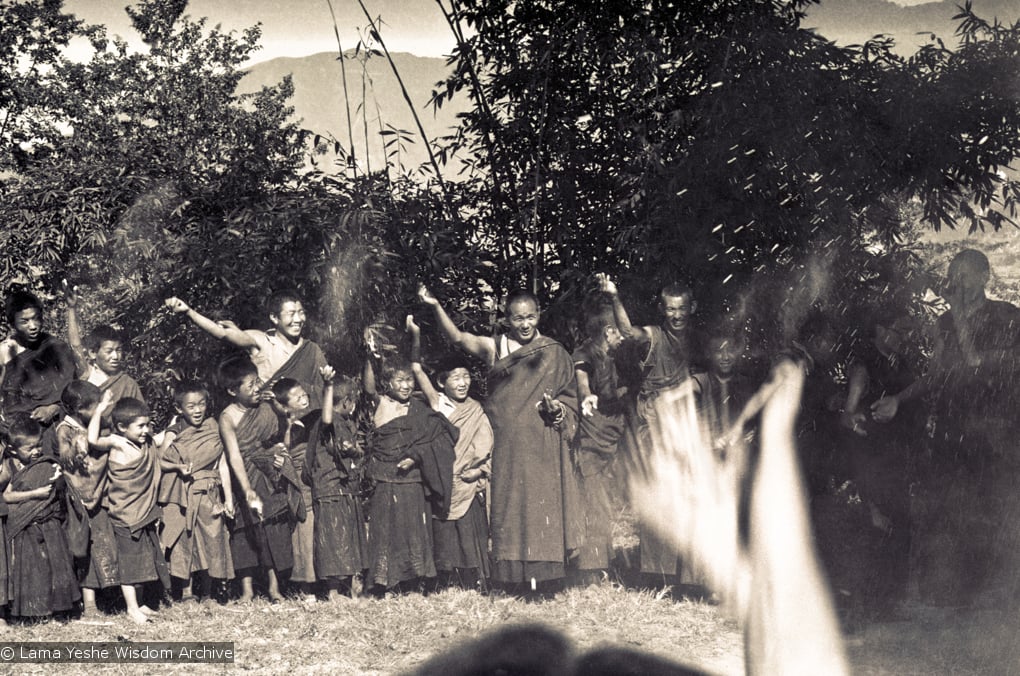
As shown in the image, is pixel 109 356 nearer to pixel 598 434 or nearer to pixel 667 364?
pixel 598 434

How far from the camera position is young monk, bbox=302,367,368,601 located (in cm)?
634

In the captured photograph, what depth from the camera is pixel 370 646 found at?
5414mm

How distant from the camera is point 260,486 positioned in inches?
251

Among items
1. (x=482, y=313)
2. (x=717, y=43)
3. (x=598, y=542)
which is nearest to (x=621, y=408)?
(x=598, y=542)

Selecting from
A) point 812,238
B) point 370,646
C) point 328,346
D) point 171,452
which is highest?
point 812,238

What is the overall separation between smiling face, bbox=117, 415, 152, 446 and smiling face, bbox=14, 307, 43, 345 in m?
0.83

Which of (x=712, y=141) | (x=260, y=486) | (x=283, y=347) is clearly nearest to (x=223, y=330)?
(x=283, y=347)

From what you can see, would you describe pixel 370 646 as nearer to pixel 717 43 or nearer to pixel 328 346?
pixel 328 346

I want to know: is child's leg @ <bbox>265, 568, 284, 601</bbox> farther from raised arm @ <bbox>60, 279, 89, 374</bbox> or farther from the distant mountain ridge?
the distant mountain ridge

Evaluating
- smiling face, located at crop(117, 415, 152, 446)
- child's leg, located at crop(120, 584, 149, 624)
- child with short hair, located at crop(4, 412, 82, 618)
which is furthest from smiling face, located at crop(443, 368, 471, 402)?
child with short hair, located at crop(4, 412, 82, 618)

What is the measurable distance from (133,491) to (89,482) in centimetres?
24

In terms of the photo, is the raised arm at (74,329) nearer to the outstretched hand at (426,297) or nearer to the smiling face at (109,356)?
the smiling face at (109,356)

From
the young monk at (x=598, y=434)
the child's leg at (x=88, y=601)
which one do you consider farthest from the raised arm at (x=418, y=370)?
the child's leg at (x=88, y=601)

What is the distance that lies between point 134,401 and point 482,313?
2379mm
